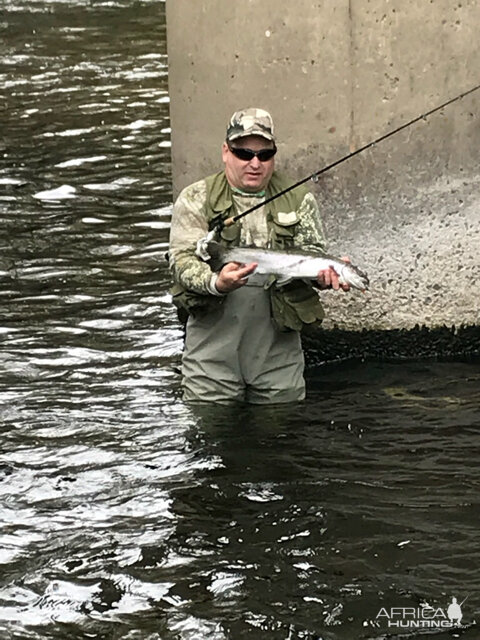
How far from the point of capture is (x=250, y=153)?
22.0ft

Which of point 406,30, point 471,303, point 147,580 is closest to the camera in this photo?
point 147,580

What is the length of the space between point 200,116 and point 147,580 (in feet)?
12.4

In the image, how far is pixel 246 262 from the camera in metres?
6.50

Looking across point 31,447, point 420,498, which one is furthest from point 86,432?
point 420,498

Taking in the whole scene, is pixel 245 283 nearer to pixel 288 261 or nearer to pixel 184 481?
pixel 288 261

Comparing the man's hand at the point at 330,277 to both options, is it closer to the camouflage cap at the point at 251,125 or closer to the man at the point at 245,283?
the man at the point at 245,283

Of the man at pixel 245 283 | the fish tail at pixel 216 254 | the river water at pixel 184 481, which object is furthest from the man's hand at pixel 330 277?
the river water at pixel 184 481

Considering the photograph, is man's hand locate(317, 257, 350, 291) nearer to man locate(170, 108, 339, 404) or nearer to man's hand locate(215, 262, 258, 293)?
man locate(170, 108, 339, 404)

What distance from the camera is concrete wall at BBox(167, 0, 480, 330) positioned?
7.99m

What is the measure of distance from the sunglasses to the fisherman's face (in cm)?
1

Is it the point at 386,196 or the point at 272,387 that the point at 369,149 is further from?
the point at 272,387

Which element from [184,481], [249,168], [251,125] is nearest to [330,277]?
[249,168]

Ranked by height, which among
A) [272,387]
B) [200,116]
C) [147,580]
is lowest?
[147,580]

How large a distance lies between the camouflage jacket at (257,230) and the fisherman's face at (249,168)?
0.06 meters
